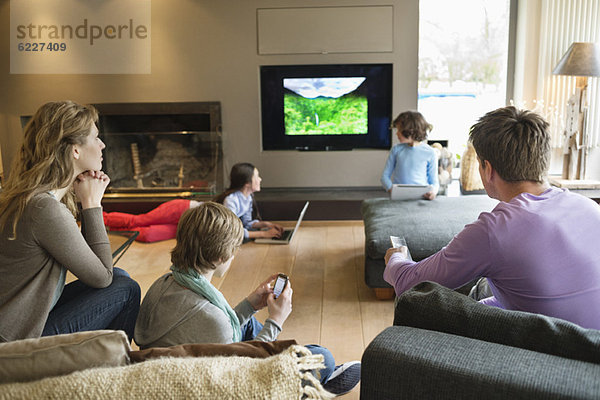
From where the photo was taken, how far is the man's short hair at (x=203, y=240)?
A: 1823 mm

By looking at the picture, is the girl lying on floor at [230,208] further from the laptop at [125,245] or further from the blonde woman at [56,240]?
the blonde woman at [56,240]

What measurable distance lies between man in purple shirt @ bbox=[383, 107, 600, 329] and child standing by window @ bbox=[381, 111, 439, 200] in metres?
2.56

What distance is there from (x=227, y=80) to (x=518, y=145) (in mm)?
4027

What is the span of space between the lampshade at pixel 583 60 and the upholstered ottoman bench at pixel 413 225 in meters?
1.65

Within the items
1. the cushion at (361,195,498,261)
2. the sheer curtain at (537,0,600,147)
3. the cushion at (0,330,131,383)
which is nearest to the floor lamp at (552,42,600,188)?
the sheer curtain at (537,0,600,147)

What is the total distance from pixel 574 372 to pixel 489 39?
5121 mm

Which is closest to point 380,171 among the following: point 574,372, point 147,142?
point 147,142

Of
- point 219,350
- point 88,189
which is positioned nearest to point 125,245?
point 88,189

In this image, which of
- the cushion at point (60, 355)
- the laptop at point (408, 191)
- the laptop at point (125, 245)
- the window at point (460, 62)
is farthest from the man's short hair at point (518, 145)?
the window at point (460, 62)

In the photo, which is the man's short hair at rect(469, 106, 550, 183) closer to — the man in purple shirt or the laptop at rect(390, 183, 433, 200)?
the man in purple shirt

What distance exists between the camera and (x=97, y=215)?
209 cm

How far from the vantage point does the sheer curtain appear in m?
5.23

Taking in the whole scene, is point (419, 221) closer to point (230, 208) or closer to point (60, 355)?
point (230, 208)

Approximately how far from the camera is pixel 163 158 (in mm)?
5395
